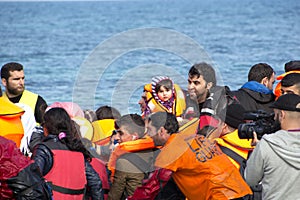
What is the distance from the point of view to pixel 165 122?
6785 millimetres

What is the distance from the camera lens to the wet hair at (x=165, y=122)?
6754 millimetres

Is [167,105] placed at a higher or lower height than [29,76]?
higher

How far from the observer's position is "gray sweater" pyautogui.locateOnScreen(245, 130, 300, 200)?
587cm

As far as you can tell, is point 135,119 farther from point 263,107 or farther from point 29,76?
point 29,76

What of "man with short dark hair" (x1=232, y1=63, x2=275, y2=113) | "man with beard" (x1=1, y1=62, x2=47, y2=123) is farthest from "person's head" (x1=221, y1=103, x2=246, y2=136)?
"man with beard" (x1=1, y1=62, x2=47, y2=123)

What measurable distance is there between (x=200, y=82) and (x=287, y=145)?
250 centimetres

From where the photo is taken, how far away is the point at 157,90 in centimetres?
849

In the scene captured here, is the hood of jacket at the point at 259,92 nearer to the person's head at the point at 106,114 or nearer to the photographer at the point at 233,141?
the photographer at the point at 233,141

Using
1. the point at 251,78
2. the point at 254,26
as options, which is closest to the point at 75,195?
the point at 251,78

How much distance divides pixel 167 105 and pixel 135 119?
112cm

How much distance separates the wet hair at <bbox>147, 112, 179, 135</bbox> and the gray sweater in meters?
0.99

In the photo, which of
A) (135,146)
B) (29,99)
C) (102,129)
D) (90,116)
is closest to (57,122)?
(135,146)

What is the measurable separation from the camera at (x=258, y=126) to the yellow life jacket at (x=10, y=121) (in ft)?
7.75

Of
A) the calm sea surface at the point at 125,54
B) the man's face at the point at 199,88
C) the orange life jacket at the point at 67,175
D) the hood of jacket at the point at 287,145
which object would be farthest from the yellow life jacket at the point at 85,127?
the calm sea surface at the point at 125,54
